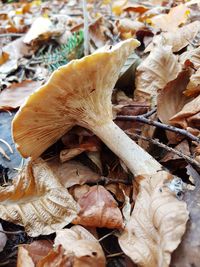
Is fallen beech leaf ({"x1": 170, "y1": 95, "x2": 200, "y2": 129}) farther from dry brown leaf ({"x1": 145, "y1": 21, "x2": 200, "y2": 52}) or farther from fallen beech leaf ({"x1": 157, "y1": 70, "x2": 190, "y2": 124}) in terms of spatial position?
dry brown leaf ({"x1": 145, "y1": 21, "x2": 200, "y2": 52})

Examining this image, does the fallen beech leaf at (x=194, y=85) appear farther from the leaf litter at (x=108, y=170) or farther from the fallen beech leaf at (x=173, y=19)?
the fallen beech leaf at (x=173, y=19)

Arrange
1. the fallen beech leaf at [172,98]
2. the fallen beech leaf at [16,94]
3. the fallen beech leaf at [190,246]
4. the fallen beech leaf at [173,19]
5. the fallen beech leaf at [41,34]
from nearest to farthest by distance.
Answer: the fallen beech leaf at [190,246] < the fallen beech leaf at [172,98] < the fallen beech leaf at [16,94] < the fallen beech leaf at [173,19] < the fallen beech leaf at [41,34]

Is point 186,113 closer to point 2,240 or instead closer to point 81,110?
point 81,110

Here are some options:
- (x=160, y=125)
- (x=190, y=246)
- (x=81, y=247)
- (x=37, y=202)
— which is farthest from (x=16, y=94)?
(x=190, y=246)

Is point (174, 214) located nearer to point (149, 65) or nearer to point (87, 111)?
point (87, 111)

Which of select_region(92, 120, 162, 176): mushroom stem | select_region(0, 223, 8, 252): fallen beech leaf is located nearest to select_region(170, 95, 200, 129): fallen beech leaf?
select_region(92, 120, 162, 176): mushroom stem

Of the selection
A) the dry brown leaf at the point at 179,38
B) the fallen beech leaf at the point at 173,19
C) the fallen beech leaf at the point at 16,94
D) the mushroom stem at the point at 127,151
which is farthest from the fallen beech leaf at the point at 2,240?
the fallen beech leaf at the point at 173,19
